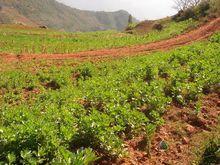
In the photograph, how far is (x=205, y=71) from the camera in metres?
14.3

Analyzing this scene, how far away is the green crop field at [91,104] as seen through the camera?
7570 mm

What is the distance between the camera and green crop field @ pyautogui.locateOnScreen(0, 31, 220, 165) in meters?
7.57

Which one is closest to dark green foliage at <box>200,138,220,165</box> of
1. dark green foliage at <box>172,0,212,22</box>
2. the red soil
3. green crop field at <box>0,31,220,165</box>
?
the red soil

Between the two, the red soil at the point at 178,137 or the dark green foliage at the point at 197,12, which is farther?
the dark green foliage at the point at 197,12

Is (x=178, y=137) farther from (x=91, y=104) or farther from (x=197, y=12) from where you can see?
(x=197, y=12)

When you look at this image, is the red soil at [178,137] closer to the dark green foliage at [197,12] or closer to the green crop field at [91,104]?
the green crop field at [91,104]

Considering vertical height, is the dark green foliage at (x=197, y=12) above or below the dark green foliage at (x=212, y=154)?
above

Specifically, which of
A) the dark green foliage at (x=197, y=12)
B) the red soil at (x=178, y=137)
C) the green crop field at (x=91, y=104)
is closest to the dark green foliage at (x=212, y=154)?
the red soil at (x=178, y=137)

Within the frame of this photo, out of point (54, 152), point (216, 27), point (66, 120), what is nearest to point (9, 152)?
point (54, 152)

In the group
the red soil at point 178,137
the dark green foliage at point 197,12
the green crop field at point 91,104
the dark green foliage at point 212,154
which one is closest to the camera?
the green crop field at point 91,104

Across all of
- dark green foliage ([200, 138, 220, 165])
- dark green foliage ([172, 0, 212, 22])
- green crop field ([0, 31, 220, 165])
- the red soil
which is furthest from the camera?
dark green foliage ([172, 0, 212, 22])

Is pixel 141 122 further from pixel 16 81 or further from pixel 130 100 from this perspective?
pixel 16 81

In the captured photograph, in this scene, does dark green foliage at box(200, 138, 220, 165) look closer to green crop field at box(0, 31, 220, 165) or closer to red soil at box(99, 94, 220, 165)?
red soil at box(99, 94, 220, 165)

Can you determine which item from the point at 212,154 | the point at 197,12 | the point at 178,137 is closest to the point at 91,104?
the point at 178,137
